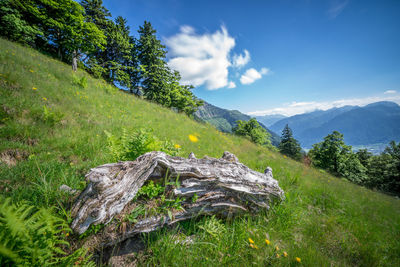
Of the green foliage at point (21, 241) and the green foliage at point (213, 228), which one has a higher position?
the green foliage at point (21, 241)

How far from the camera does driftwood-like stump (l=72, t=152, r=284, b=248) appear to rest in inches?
66.9

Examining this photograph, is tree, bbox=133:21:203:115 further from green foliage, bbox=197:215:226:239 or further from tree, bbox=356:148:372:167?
tree, bbox=356:148:372:167

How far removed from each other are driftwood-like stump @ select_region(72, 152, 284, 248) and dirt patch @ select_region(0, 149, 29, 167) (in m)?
2.18

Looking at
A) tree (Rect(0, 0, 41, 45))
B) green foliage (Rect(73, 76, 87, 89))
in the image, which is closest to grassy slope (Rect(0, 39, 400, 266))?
green foliage (Rect(73, 76, 87, 89))

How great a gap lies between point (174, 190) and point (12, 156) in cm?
348

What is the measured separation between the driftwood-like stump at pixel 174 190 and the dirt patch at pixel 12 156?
218 centimetres

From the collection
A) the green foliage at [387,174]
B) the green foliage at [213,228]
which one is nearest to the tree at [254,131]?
the green foliage at [387,174]

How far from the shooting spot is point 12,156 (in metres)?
2.74

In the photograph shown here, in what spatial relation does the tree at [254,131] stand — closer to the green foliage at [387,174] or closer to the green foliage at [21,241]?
the green foliage at [387,174]

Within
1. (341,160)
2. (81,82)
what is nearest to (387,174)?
(341,160)

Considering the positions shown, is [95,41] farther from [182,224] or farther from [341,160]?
[341,160]

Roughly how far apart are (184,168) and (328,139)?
43690mm

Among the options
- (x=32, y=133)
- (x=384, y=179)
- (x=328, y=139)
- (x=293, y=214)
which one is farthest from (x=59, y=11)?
(x=384, y=179)

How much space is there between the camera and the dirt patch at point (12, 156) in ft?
8.49
